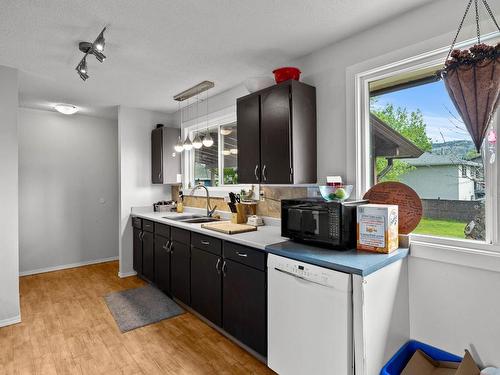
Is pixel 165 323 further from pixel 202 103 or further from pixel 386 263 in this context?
pixel 202 103

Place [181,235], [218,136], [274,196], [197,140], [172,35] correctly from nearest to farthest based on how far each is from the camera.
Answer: [172,35]
[274,196]
[181,235]
[197,140]
[218,136]

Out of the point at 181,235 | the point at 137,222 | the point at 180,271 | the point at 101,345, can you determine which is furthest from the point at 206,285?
the point at 137,222

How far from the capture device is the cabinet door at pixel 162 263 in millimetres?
3270

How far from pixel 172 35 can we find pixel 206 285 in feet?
7.03

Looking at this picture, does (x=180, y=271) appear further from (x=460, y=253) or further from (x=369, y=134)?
(x=460, y=253)

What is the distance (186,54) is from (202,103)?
4.64 feet

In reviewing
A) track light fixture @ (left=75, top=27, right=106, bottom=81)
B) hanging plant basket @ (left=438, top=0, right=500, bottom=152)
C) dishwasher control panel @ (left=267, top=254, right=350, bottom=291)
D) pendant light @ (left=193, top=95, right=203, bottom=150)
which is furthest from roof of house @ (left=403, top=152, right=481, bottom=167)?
track light fixture @ (left=75, top=27, right=106, bottom=81)

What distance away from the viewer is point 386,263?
1638 millimetres

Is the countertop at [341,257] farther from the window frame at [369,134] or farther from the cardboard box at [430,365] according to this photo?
the cardboard box at [430,365]

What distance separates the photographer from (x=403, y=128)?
2.08 metres

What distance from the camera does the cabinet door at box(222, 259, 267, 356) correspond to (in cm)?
205

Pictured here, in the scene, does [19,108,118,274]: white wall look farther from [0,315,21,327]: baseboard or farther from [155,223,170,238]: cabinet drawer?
[155,223,170,238]: cabinet drawer

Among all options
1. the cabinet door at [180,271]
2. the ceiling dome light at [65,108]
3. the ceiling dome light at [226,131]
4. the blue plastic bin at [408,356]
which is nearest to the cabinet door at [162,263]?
the cabinet door at [180,271]

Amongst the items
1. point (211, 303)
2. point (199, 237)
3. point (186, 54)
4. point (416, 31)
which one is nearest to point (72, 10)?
point (186, 54)
